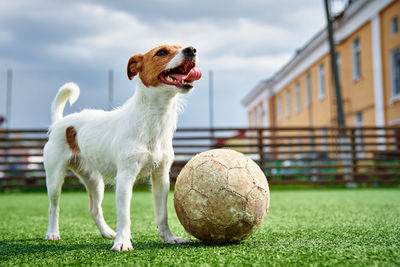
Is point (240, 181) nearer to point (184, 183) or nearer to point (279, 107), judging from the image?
point (184, 183)

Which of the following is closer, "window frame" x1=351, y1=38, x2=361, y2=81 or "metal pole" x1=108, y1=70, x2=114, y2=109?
"metal pole" x1=108, y1=70, x2=114, y2=109

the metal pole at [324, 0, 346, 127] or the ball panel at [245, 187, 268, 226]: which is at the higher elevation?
the metal pole at [324, 0, 346, 127]

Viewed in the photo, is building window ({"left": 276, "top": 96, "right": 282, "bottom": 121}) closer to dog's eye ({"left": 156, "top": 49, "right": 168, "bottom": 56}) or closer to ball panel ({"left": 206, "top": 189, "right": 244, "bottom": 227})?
dog's eye ({"left": 156, "top": 49, "right": 168, "bottom": 56})

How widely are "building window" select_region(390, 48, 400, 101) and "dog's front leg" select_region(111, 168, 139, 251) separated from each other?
41.1ft

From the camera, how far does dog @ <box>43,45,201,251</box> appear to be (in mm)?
2934

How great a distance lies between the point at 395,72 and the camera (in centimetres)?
1386

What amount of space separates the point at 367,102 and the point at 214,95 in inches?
233

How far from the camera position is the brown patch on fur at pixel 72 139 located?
3.59 m

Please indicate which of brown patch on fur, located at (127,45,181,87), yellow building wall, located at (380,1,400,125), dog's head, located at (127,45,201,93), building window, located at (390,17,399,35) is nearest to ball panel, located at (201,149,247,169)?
dog's head, located at (127,45,201,93)

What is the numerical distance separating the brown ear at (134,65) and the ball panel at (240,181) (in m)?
0.99

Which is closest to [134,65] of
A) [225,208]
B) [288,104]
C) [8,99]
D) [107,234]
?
[225,208]

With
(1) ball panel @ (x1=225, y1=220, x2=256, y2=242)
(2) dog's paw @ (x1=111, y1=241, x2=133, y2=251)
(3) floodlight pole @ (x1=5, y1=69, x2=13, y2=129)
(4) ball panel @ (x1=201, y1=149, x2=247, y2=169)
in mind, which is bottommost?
(2) dog's paw @ (x1=111, y1=241, x2=133, y2=251)

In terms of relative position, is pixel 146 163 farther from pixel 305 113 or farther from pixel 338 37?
pixel 305 113

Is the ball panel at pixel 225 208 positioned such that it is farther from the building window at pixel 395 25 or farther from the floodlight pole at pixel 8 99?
the building window at pixel 395 25
